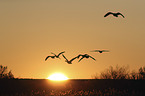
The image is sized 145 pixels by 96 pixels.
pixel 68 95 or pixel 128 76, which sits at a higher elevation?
pixel 128 76

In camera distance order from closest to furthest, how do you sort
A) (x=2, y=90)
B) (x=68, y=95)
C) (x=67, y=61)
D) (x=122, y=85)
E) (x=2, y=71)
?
(x=67, y=61)
(x=68, y=95)
(x=2, y=90)
(x=122, y=85)
(x=2, y=71)

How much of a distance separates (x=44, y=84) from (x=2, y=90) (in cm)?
705

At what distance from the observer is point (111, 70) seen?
67250mm

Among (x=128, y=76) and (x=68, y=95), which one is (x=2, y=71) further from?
(x=68, y=95)

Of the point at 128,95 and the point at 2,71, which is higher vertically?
the point at 2,71

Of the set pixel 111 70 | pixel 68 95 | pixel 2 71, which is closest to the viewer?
pixel 68 95

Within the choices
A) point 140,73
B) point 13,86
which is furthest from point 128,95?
point 140,73

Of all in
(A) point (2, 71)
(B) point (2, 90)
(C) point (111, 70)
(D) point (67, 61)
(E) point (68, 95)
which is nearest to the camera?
(D) point (67, 61)

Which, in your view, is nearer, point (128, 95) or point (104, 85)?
point (128, 95)

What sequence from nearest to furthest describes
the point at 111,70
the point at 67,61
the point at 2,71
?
the point at 67,61 → the point at 2,71 → the point at 111,70

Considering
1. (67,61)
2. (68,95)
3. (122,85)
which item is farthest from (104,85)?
(67,61)

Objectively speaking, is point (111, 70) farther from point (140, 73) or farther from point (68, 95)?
point (68, 95)

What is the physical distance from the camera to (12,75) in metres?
62.9

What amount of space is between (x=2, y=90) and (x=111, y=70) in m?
25.3
